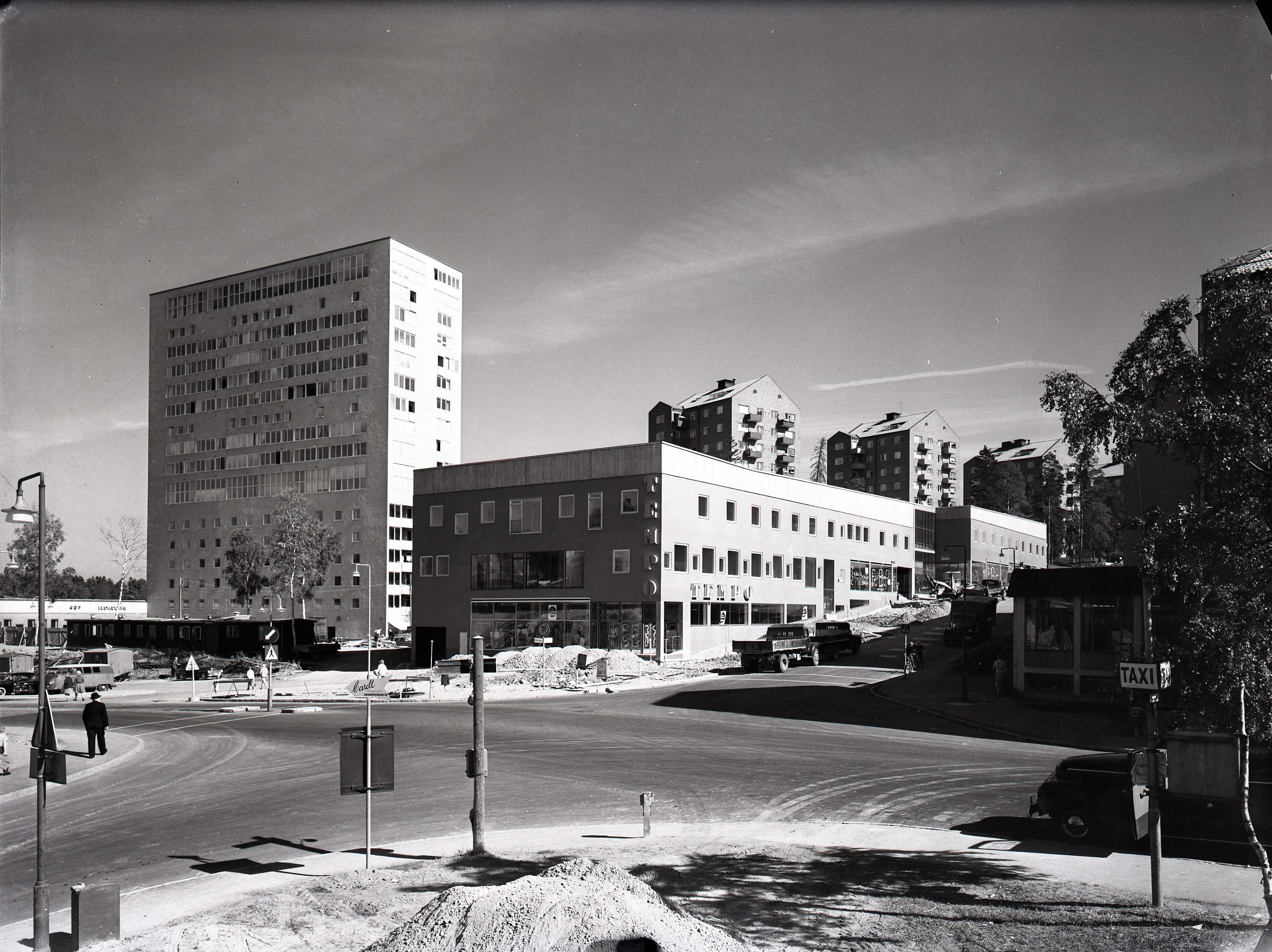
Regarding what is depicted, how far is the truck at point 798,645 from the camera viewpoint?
4784 centimetres

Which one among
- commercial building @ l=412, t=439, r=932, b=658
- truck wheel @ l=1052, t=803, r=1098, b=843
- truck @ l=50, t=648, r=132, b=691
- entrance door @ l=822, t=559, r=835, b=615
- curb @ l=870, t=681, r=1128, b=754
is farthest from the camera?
entrance door @ l=822, t=559, r=835, b=615

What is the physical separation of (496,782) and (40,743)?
422 inches

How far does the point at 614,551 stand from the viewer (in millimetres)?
57031

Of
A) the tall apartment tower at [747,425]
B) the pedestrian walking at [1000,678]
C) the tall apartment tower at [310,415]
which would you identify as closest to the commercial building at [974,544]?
the tall apartment tower at [747,425]

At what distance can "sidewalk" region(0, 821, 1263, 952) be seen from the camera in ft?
39.2

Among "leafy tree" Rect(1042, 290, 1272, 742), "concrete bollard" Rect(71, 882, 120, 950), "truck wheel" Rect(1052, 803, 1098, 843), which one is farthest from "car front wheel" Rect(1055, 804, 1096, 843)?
"concrete bollard" Rect(71, 882, 120, 950)

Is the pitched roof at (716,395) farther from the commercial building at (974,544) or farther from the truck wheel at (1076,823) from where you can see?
the truck wheel at (1076,823)

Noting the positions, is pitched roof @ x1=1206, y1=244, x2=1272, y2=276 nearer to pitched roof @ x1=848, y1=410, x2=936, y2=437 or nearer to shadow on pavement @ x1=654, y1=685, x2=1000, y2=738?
shadow on pavement @ x1=654, y1=685, x2=1000, y2=738

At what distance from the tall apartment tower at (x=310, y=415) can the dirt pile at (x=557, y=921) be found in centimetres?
9172

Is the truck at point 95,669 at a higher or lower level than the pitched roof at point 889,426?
lower

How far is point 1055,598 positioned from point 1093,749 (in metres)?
11.2

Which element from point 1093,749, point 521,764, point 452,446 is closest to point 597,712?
point 521,764

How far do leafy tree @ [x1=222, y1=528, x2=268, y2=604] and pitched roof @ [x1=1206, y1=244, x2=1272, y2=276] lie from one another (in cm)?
8871

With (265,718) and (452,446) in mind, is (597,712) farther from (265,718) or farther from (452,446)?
(452,446)
